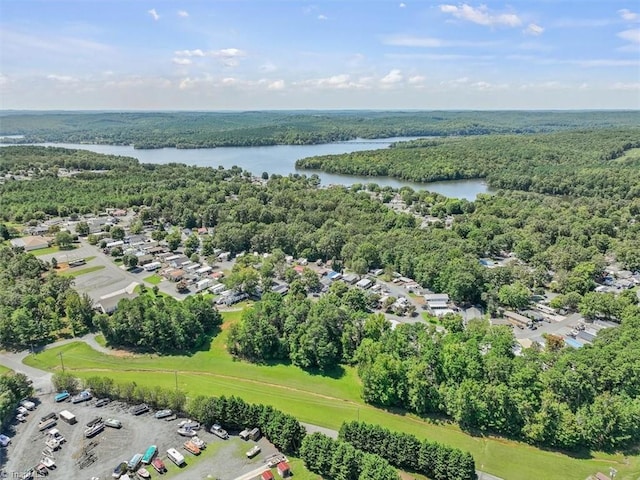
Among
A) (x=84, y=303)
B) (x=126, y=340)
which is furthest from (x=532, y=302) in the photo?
(x=84, y=303)

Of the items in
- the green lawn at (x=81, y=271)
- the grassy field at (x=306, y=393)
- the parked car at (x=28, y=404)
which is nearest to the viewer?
the grassy field at (x=306, y=393)

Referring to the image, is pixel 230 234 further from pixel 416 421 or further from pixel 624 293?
pixel 624 293

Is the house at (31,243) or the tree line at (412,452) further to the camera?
the house at (31,243)

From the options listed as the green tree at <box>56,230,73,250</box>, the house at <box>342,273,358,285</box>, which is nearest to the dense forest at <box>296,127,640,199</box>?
the house at <box>342,273,358,285</box>

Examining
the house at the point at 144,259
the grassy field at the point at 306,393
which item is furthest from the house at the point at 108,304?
the house at the point at 144,259

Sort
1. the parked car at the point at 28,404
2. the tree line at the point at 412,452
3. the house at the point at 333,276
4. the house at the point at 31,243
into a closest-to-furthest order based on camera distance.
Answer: the tree line at the point at 412,452 → the parked car at the point at 28,404 → the house at the point at 333,276 → the house at the point at 31,243

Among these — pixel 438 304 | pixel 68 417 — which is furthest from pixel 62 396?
pixel 438 304

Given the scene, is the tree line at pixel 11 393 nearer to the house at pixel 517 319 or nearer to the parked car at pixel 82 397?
the parked car at pixel 82 397

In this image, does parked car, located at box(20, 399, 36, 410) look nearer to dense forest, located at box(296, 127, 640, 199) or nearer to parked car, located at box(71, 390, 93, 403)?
parked car, located at box(71, 390, 93, 403)
